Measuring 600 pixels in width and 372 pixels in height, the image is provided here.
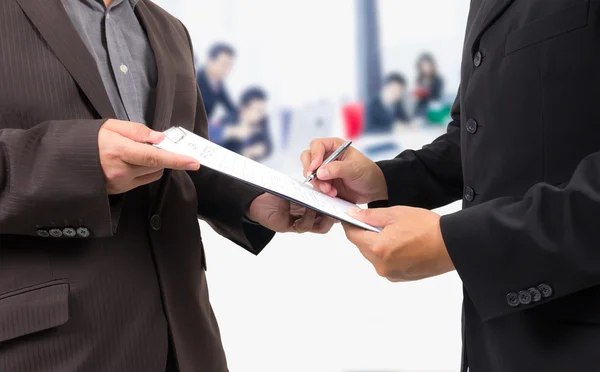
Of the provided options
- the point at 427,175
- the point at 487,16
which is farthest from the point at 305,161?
the point at 487,16

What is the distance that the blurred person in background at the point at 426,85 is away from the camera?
4465 millimetres

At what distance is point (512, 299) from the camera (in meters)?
0.98

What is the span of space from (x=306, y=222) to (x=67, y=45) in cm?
65

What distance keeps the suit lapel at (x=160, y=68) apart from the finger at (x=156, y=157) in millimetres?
251

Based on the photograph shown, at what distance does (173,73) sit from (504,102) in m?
0.67

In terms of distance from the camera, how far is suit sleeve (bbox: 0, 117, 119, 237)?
95 cm

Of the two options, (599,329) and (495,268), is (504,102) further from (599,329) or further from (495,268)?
(599,329)

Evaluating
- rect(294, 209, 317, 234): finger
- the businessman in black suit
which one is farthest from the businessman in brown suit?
the businessman in black suit

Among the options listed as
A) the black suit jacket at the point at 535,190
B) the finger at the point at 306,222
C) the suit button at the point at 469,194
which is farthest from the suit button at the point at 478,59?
the finger at the point at 306,222

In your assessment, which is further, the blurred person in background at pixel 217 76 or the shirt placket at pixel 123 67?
the blurred person in background at pixel 217 76

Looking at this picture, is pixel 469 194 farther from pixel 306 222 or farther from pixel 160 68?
pixel 160 68

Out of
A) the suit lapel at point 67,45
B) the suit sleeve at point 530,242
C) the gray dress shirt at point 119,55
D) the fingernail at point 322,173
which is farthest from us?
the fingernail at point 322,173

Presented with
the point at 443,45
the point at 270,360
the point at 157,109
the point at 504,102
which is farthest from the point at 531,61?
the point at 443,45

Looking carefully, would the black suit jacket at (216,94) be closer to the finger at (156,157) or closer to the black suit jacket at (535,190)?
the black suit jacket at (535,190)
